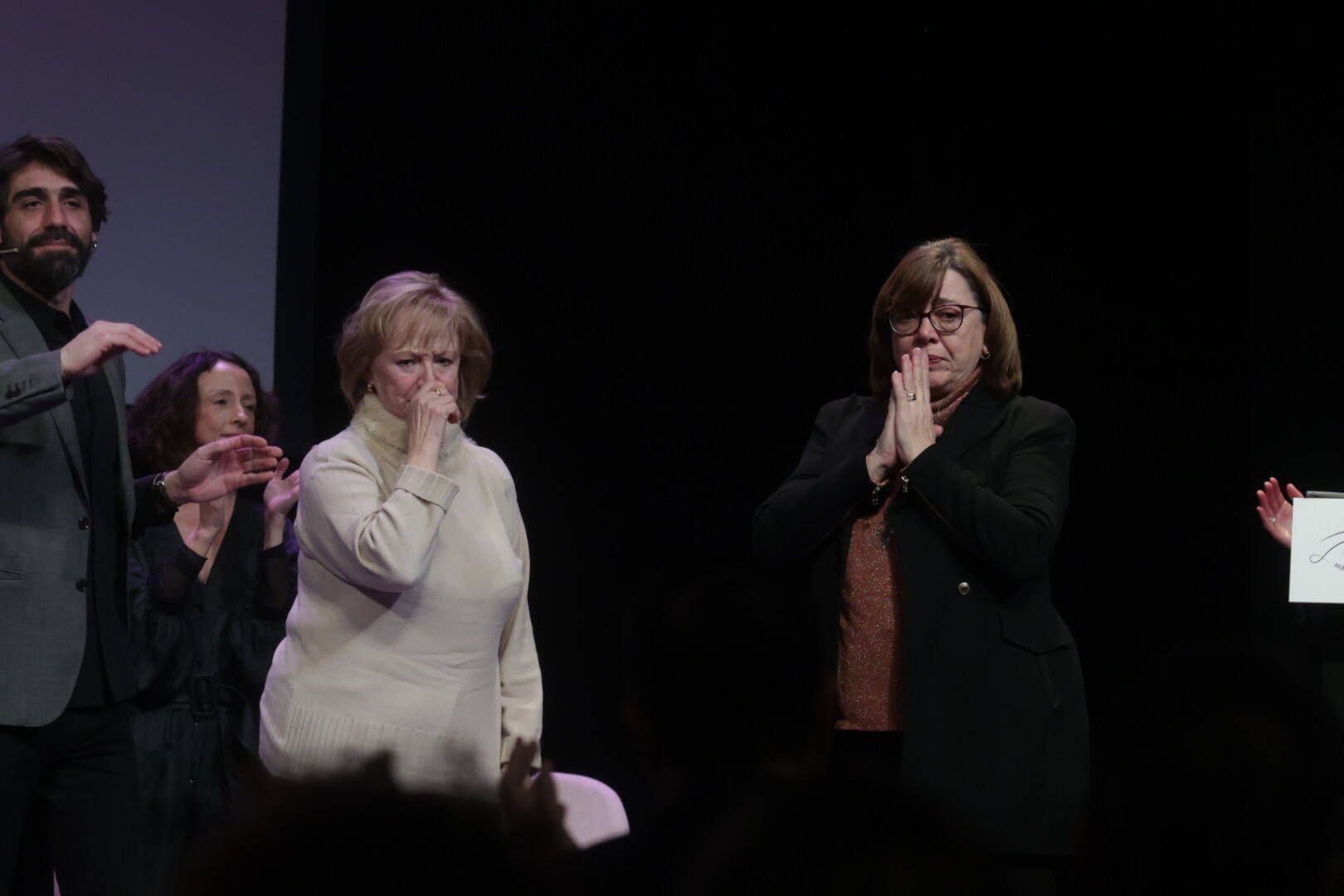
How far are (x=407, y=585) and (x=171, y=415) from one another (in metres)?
1.39

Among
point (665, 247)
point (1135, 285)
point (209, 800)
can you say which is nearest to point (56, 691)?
point (209, 800)

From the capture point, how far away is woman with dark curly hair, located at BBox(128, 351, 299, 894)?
10.2ft

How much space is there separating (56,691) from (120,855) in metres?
0.30

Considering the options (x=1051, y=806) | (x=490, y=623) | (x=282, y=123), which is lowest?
(x=1051, y=806)

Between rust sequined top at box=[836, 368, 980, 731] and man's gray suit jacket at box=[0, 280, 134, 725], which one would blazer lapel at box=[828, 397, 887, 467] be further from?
man's gray suit jacket at box=[0, 280, 134, 725]

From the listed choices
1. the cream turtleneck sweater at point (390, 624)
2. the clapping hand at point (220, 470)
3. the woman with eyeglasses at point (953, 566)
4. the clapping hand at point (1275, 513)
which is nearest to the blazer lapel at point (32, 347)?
the clapping hand at point (220, 470)

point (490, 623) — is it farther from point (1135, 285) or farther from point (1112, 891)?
point (1135, 285)

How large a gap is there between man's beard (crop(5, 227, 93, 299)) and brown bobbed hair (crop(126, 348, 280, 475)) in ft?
3.16

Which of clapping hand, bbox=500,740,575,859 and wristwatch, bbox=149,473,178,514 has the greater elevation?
wristwatch, bbox=149,473,178,514

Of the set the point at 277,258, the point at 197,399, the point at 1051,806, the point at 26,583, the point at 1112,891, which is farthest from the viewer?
the point at 277,258

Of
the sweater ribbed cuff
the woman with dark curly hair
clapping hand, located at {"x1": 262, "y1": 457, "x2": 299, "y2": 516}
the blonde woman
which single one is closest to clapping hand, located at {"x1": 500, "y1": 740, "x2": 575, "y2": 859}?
the blonde woman

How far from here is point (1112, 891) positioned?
3.06 feet
